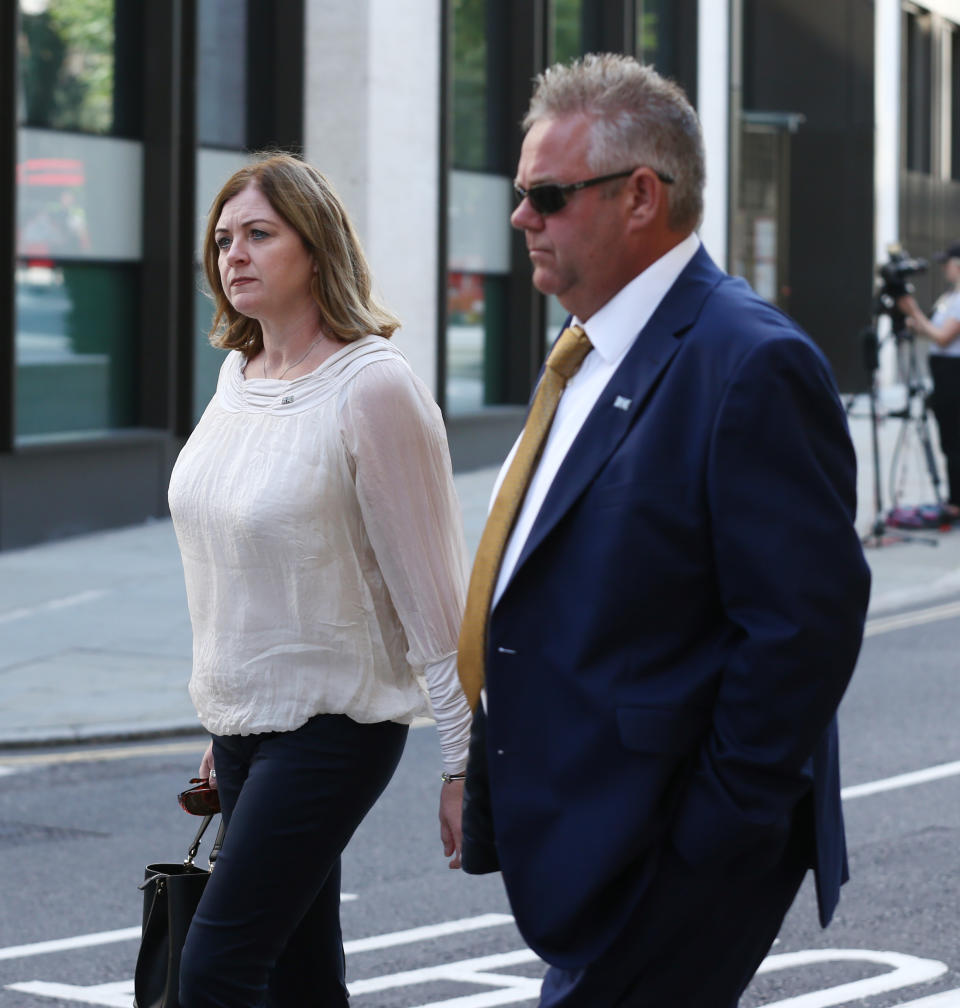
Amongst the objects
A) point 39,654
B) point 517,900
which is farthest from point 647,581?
point 39,654

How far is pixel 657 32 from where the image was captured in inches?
958

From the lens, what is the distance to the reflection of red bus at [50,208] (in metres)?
14.5

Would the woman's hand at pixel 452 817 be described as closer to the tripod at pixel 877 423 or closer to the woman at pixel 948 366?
the tripod at pixel 877 423

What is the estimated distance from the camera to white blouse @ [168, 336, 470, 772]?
3391 mm

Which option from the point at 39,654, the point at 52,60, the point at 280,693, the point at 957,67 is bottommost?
the point at 39,654

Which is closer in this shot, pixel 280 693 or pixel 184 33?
pixel 280 693

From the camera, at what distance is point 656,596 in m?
2.50

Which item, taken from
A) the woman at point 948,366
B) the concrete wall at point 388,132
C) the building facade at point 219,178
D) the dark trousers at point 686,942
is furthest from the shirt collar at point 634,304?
the concrete wall at point 388,132

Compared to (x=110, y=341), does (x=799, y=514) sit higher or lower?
lower

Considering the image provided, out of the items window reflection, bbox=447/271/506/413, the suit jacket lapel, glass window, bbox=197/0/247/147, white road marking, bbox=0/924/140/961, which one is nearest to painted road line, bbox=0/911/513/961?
white road marking, bbox=0/924/140/961

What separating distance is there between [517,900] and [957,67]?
3933 centimetres

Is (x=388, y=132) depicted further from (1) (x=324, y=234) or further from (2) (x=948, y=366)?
(1) (x=324, y=234)

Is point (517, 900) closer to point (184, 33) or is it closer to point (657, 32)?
point (184, 33)

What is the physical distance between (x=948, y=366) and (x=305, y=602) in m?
12.8
